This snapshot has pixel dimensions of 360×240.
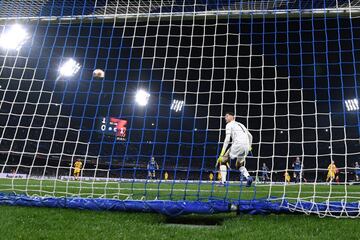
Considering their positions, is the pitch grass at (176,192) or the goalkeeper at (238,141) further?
the goalkeeper at (238,141)

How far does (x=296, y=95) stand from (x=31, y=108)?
18.3 m

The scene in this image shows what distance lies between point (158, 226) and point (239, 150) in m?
5.80

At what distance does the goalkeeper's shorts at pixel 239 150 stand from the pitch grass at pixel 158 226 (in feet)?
16.0

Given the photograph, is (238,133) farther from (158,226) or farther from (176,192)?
(158,226)

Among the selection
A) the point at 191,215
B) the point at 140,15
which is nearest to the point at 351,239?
the point at 191,215

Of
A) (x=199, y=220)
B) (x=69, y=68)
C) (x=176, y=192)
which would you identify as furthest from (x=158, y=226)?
(x=69, y=68)

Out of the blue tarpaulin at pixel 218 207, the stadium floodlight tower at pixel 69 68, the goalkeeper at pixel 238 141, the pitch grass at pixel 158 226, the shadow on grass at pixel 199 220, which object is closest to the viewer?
the pitch grass at pixel 158 226

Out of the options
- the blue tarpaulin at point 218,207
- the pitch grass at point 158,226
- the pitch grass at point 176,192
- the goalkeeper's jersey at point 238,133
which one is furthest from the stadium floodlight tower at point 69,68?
the pitch grass at point 158,226

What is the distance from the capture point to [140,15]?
8.02m

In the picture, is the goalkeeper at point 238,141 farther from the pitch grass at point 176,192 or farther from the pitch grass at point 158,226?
the pitch grass at point 158,226

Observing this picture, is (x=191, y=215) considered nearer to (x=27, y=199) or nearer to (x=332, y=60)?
(x=27, y=199)

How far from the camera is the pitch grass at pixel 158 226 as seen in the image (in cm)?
366

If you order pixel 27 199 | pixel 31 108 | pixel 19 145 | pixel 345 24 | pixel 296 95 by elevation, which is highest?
pixel 345 24

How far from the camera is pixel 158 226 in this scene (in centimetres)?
409
